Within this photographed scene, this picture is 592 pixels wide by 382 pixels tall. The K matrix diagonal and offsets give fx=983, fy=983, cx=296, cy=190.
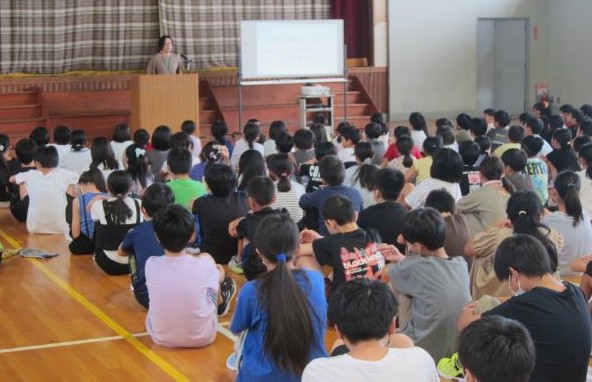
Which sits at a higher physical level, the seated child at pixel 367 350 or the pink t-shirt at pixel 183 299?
the seated child at pixel 367 350

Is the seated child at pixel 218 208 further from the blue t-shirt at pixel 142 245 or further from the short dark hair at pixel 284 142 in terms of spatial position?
the short dark hair at pixel 284 142

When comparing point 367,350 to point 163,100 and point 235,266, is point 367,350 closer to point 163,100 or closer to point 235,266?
point 235,266

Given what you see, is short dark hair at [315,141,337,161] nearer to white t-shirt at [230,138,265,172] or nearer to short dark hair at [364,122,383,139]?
short dark hair at [364,122,383,139]

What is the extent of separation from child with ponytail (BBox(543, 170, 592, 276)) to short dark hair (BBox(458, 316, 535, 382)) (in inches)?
122

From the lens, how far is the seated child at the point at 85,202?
637 cm

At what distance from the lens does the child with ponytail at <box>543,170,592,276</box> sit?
5334mm

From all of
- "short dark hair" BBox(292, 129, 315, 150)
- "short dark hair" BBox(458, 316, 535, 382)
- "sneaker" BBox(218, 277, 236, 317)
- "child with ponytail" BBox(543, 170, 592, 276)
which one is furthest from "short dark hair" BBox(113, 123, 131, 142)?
"short dark hair" BBox(458, 316, 535, 382)

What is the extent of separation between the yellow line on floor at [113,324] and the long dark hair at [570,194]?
233cm

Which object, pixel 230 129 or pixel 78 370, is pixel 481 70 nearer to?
pixel 230 129

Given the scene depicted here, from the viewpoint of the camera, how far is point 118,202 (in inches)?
232

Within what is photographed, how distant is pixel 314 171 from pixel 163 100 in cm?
488

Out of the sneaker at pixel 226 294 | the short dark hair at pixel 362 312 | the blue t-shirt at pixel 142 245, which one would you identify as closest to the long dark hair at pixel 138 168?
the blue t-shirt at pixel 142 245

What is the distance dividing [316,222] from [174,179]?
1.19 m

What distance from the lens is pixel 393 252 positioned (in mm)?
4422
